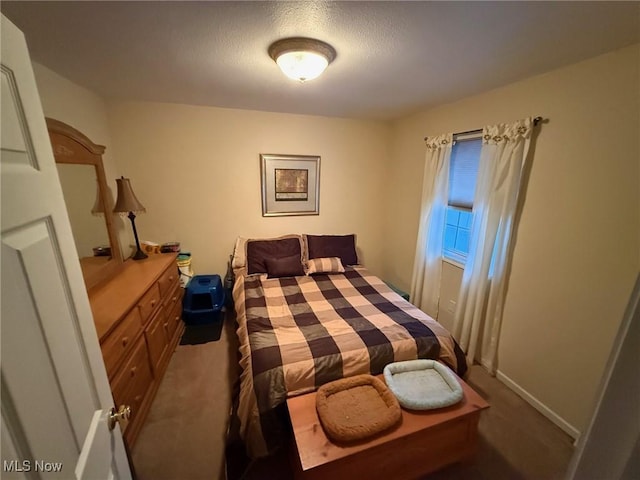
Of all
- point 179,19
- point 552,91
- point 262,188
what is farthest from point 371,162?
point 179,19

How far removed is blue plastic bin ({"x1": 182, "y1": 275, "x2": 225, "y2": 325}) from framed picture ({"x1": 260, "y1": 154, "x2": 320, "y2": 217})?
1.02m

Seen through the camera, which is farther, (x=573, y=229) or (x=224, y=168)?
(x=224, y=168)

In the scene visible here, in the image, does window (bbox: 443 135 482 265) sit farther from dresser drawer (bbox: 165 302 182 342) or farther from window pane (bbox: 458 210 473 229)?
dresser drawer (bbox: 165 302 182 342)

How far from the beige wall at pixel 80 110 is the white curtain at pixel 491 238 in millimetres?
2993

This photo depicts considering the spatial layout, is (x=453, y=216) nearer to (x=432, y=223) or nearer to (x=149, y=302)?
(x=432, y=223)

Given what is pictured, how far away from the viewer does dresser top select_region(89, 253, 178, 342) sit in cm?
142

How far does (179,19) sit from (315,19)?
61 cm

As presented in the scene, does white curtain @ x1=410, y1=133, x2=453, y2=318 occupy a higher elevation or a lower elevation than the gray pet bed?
higher

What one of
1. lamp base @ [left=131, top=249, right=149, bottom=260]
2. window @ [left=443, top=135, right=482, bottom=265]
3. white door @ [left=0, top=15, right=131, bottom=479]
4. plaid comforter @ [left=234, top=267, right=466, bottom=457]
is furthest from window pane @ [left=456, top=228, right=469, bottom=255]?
lamp base @ [left=131, top=249, right=149, bottom=260]

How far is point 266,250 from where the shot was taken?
9.28 ft

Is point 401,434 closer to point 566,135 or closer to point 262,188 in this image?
point 566,135

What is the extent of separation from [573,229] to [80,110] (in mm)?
3529

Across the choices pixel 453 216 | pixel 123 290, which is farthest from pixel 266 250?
pixel 453 216

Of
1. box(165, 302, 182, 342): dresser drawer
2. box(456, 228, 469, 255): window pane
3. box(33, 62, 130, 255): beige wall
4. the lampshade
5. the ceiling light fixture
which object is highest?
the ceiling light fixture
